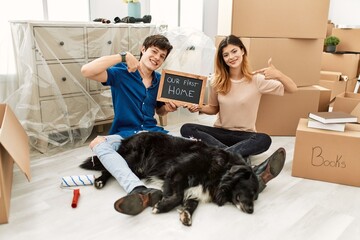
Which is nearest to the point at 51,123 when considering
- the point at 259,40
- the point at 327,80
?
the point at 259,40

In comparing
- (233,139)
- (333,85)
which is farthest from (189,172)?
(333,85)

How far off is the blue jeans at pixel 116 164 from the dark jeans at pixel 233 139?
61cm

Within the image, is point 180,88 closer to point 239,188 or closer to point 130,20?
point 239,188

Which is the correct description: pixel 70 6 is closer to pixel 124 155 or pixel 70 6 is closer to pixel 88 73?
pixel 88 73

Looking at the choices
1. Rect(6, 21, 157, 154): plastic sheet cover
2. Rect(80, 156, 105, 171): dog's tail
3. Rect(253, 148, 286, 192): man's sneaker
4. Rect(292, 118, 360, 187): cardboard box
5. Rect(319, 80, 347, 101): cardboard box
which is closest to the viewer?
Rect(253, 148, 286, 192): man's sneaker

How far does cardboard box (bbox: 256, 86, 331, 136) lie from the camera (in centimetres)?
279

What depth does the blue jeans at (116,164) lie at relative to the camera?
1707 millimetres

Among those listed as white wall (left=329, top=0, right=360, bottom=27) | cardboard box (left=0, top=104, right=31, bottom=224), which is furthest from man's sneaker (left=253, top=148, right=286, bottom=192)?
white wall (left=329, top=0, right=360, bottom=27)

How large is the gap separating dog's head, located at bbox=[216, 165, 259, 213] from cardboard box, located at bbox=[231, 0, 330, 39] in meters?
1.36

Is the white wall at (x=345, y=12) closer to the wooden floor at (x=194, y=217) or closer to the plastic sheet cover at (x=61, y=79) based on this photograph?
the plastic sheet cover at (x=61, y=79)

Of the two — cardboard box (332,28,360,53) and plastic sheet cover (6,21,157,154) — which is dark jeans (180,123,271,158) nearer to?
plastic sheet cover (6,21,157,154)

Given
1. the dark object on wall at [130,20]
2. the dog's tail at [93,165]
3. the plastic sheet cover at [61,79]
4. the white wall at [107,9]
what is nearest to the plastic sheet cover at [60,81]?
the plastic sheet cover at [61,79]

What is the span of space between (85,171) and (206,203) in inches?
33.5

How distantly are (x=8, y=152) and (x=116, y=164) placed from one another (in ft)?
1.77
